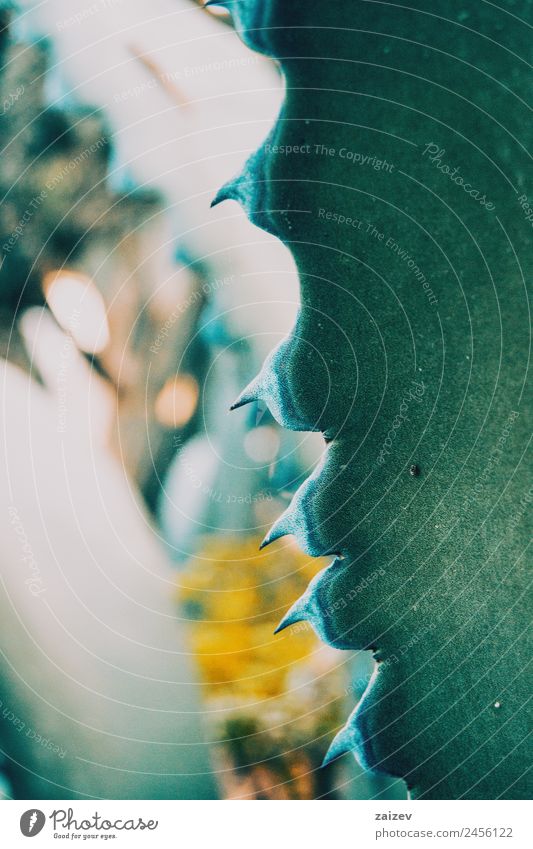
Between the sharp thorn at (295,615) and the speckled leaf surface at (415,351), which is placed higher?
the speckled leaf surface at (415,351)

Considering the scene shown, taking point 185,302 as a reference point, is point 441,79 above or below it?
above

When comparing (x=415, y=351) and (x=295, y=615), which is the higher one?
(x=415, y=351)

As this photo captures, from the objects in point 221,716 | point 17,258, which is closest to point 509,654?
point 221,716

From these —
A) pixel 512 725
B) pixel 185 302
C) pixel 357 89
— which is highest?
pixel 357 89

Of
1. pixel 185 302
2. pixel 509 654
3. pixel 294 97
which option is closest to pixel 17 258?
pixel 185 302

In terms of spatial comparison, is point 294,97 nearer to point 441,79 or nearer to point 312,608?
point 441,79
